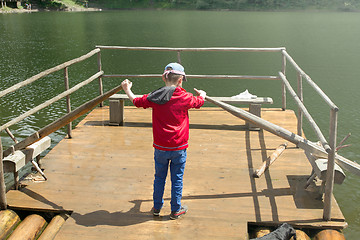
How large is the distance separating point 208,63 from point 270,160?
15715mm

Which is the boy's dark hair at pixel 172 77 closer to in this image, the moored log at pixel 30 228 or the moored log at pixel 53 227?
the moored log at pixel 53 227

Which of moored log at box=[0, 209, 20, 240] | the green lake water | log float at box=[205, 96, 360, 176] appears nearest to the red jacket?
log float at box=[205, 96, 360, 176]

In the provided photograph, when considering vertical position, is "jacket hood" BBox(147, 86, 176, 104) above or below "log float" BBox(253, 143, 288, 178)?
above

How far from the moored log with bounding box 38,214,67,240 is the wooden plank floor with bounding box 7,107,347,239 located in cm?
12

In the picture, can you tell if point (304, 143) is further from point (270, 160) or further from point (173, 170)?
point (173, 170)

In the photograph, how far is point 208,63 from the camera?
70.2ft

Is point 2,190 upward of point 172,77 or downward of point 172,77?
downward

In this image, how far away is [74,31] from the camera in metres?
34.7

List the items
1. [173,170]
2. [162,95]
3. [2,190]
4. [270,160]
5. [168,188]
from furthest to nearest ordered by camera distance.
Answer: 1. [270,160]
2. [168,188]
3. [2,190]
4. [173,170]
5. [162,95]

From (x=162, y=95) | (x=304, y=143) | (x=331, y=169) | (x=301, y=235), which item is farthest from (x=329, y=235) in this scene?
(x=162, y=95)

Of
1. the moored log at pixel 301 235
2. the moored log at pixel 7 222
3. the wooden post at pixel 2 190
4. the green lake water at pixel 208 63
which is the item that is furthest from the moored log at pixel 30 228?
the green lake water at pixel 208 63

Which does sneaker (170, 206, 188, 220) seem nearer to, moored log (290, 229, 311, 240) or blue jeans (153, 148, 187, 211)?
blue jeans (153, 148, 187, 211)

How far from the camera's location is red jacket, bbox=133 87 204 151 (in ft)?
14.1

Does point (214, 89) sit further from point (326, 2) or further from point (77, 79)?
point (326, 2)
